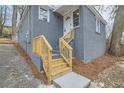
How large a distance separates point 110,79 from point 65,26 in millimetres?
5008

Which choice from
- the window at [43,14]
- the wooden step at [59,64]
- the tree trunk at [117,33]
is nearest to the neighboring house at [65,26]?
the window at [43,14]

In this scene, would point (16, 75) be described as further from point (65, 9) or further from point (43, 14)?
Result: point (65, 9)

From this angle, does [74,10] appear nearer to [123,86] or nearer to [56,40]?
[56,40]

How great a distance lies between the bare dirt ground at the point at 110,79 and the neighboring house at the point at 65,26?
1474 mm

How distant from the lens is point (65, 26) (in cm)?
980

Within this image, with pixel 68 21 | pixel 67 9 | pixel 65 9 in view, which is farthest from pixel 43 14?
pixel 68 21

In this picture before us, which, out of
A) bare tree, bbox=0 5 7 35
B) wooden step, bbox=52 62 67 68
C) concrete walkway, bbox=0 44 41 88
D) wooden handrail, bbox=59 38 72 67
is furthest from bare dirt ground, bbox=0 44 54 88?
bare tree, bbox=0 5 7 35

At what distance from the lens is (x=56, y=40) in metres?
9.27

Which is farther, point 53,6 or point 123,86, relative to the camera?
point 53,6

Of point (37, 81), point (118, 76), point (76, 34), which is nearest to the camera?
point (37, 81)
